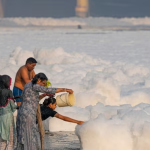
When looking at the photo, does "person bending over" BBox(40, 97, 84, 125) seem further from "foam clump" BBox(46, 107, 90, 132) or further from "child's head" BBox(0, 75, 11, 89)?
"foam clump" BBox(46, 107, 90, 132)

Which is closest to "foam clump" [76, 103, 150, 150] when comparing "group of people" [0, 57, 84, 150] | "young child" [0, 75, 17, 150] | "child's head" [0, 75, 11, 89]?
"group of people" [0, 57, 84, 150]

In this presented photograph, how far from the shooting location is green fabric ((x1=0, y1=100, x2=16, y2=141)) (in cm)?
509

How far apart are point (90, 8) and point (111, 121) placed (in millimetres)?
105419

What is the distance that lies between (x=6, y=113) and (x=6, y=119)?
63mm

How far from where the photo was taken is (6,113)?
16.7ft

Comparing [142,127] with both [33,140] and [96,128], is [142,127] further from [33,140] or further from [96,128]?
[33,140]

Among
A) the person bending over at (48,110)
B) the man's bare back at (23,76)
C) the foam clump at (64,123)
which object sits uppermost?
the man's bare back at (23,76)

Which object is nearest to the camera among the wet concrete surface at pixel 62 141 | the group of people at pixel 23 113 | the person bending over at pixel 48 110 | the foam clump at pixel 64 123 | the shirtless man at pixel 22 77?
the group of people at pixel 23 113

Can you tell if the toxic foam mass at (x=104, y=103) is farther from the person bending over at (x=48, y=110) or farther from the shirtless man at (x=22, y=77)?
the shirtless man at (x=22, y=77)

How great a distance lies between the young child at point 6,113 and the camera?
5.05 m

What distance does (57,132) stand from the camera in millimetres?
7262

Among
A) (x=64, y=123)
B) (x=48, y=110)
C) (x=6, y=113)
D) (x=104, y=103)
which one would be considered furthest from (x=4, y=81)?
(x=104, y=103)

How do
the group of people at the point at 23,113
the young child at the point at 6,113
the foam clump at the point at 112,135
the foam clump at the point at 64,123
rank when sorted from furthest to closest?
the foam clump at the point at 64,123
the foam clump at the point at 112,135
the young child at the point at 6,113
the group of people at the point at 23,113

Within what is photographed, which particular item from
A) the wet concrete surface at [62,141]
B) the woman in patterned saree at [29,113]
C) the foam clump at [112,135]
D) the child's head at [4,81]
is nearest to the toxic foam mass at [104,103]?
the foam clump at [112,135]
